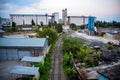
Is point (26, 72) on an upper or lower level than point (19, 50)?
lower

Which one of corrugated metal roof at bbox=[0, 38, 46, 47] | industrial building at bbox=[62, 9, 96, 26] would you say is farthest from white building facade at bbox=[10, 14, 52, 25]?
corrugated metal roof at bbox=[0, 38, 46, 47]

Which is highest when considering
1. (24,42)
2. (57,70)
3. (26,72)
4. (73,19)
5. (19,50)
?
(73,19)

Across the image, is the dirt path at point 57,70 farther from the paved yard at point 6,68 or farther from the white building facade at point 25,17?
the white building facade at point 25,17

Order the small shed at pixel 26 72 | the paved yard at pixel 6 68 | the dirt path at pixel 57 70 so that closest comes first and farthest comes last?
the small shed at pixel 26 72 < the paved yard at pixel 6 68 < the dirt path at pixel 57 70

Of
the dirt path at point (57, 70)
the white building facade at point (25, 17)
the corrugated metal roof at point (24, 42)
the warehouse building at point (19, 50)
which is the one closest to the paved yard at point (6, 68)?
the warehouse building at point (19, 50)

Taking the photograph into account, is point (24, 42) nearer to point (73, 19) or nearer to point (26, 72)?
point (26, 72)

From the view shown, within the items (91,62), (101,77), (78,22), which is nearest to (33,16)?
(78,22)

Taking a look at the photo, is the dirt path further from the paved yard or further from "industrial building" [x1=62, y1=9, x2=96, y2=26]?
"industrial building" [x1=62, y1=9, x2=96, y2=26]

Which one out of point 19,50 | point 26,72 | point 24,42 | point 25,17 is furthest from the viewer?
point 25,17

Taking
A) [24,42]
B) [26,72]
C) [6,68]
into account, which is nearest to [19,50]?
[24,42]

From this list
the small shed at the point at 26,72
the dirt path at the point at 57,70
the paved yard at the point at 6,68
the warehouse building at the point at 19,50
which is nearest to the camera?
the small shed at the point at 26,72

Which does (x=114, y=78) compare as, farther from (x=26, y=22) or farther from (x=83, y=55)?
(x=26, y=22)

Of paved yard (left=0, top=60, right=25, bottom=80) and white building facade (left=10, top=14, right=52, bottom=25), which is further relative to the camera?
white building facade (left=10, top=14, right=52, bottom=25)
